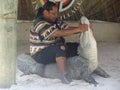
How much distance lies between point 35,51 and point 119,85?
128cm

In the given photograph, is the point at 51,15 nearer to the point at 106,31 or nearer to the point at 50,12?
the point at 50,12

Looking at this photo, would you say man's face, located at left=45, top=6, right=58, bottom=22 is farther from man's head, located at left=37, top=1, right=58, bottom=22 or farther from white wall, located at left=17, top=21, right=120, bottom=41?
white wall, located at left=17, top=21, right=120, bottom=41

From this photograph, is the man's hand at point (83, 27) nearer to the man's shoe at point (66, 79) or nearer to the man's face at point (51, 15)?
the man's face at point (51, 15)

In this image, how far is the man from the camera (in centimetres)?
579

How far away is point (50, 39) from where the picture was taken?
592 centimetres

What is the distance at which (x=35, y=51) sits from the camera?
605 centimetres

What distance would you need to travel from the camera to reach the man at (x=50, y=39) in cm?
579

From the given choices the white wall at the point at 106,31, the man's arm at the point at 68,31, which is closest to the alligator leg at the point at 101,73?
the man's arm at the point at 68,31

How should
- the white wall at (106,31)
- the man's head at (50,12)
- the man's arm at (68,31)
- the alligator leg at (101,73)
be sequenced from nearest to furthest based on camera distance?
the man's arm at (68,31)
the man's head at (50,12)
the alligator leg at (101,73)
the white wall at (106,31)

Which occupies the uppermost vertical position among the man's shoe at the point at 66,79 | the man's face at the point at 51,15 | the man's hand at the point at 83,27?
the man's face at the point at 51,15

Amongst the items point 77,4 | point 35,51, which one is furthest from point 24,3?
point 35,51

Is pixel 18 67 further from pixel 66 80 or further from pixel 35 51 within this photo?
pixel 66 80

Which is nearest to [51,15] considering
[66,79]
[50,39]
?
[50,39]

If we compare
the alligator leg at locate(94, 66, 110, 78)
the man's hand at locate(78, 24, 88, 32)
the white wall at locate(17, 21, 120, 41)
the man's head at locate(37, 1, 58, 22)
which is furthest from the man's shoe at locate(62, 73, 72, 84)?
the white wall at locate(17, 21, 120, 41)
